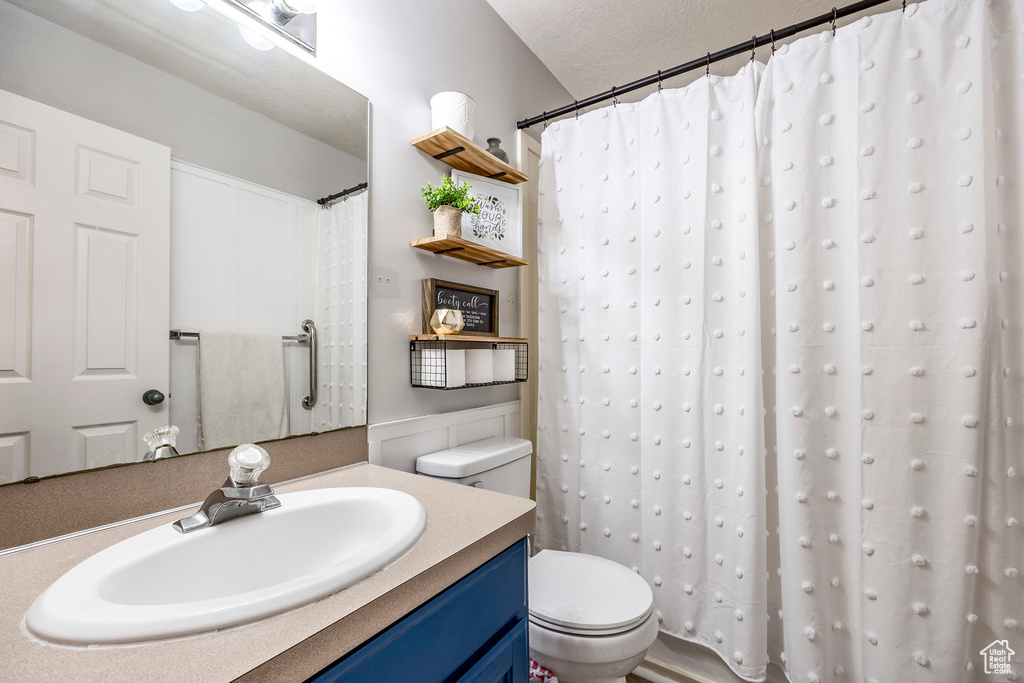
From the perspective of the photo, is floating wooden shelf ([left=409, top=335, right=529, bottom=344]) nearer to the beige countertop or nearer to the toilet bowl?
the beige countertop

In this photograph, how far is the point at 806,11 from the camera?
1723 millimetres

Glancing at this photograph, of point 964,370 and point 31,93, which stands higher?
point 31,93

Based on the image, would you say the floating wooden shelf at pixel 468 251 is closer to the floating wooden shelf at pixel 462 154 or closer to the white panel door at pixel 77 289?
the floating wooden shelf at pixel 462 154

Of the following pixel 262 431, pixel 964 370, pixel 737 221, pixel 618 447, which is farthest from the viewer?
pixel 618 447

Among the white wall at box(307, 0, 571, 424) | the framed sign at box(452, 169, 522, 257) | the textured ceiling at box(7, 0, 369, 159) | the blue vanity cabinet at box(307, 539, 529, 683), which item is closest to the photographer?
the blue vanity cabinet at box(307, 539, 529, 683)

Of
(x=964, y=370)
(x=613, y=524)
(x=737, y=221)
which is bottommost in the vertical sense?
(x=613, y=524)

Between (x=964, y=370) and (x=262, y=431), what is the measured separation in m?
1.68

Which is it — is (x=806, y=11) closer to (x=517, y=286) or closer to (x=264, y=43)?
(x=517, y=286)

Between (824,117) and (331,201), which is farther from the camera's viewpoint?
(824,117)

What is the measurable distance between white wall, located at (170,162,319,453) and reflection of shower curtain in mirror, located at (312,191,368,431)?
0.12ft

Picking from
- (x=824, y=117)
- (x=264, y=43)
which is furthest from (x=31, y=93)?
(x=824, y=117)

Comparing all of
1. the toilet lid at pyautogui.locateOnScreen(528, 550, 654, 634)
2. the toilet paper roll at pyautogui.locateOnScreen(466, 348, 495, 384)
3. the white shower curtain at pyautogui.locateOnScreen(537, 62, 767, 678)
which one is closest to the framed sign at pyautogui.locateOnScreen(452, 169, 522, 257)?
the white shower curtain at pyautogui.locateOnScreen(537, 62, 767, 678)

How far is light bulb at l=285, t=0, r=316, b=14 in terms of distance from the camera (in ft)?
3.43

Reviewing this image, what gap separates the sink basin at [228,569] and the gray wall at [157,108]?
0.69 meters
